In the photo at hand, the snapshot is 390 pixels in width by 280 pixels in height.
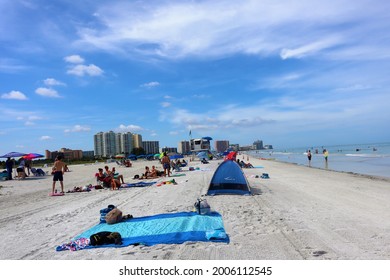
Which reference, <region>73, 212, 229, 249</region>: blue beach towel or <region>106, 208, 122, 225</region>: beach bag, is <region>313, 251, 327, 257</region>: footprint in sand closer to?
<region>73, 212, 229, 249</region>: blue beach towel

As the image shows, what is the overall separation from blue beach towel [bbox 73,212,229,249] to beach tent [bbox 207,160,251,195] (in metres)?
2.98

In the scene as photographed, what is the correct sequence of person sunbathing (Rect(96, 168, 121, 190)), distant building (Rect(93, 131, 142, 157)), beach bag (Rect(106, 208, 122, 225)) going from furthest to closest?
distant building (Rect(93, 131, 142, 157)), person sunbathing (Rect(96, 168, 121, 190)), beach bag (Rect(106, 208, 122, 225))

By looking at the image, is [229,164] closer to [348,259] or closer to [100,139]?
[348,259]

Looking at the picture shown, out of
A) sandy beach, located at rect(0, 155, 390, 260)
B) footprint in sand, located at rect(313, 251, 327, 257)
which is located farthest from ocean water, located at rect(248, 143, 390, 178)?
footprint in sand, located at rect(313, 251, 327, 257)

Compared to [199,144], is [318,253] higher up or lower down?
lower down

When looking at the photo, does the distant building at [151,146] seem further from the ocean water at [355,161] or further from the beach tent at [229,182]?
the beach tent at [229,182]

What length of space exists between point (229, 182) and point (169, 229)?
473cm

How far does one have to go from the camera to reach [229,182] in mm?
10430

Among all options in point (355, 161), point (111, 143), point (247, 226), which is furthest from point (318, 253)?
point (111, 143)

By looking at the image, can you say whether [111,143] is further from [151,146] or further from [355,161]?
Result: [355,161]

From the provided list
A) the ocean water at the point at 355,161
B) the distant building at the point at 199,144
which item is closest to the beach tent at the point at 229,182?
the ocean water at the point at 355,161

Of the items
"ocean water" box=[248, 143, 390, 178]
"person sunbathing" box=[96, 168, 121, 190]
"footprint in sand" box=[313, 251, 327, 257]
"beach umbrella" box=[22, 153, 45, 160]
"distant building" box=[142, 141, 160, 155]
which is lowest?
"ocean water" box=[248, 143, 390, 178]

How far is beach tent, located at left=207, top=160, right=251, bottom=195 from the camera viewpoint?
10.3 m
